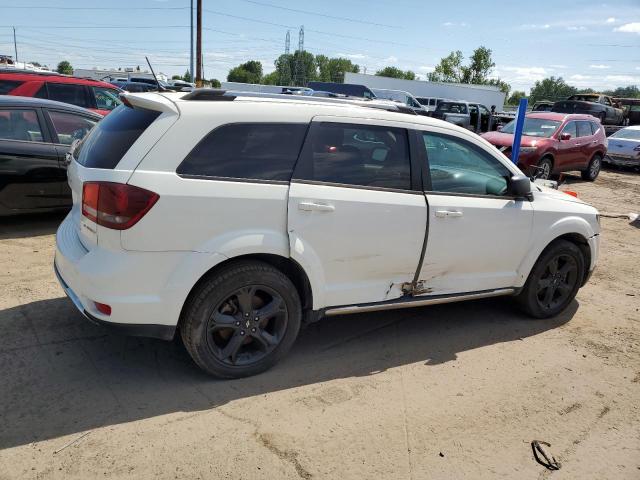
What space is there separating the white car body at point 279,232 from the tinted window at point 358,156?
2.6 inches

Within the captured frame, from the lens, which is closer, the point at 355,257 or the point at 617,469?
the point at 617,469

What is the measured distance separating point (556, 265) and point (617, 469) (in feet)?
7.17

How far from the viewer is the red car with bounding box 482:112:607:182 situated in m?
12.1

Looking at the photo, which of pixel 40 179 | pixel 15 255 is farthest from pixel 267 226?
pixel 40 179

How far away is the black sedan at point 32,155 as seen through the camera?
587 cm

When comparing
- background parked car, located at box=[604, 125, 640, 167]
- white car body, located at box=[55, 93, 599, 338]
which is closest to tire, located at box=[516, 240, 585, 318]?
white car body, located at box=[55, 93, 599, 338]

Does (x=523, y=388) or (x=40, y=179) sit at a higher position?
(x=40, y=179)

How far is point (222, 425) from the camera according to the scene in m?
→ 3.03

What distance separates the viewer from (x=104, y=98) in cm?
1040

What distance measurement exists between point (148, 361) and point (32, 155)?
3.62m

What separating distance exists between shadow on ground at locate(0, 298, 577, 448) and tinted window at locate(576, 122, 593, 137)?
1072 cm

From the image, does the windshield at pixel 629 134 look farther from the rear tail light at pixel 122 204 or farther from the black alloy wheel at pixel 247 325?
the rear tail light at pixel 122 204

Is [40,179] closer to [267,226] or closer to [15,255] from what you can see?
[15,255]

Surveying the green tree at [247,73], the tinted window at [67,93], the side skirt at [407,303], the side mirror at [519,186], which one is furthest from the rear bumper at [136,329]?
the green tree at [247,73]
